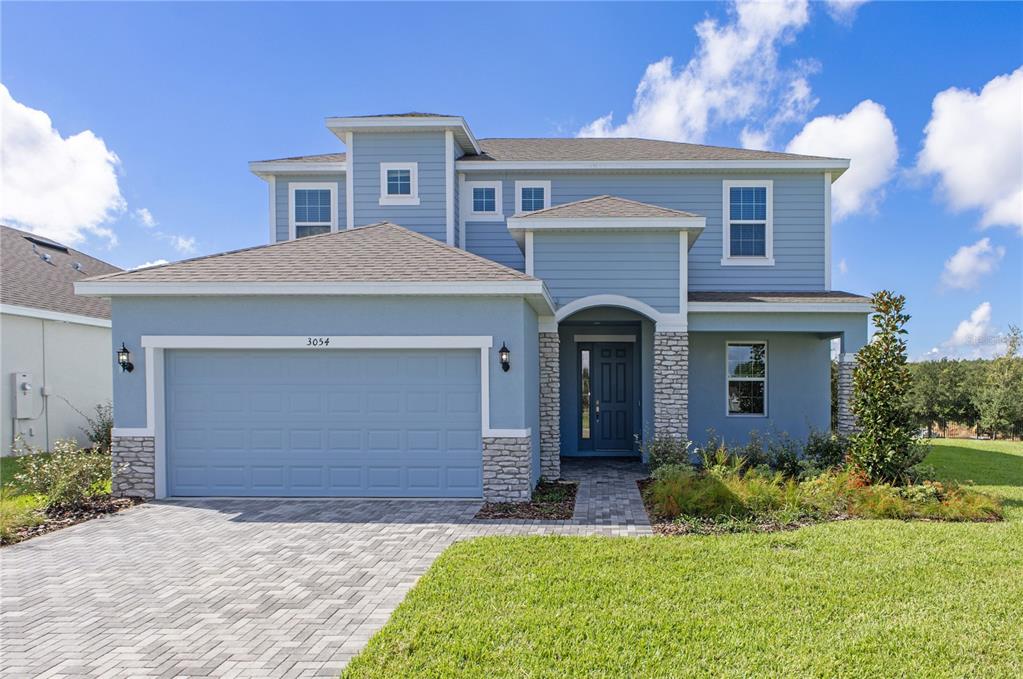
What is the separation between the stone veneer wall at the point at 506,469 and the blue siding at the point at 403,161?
252 inches

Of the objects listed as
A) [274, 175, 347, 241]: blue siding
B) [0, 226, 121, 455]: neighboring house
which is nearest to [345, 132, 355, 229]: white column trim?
[274, 175, 347, 241]: blue siding

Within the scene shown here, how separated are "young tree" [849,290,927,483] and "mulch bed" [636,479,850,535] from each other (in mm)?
1591

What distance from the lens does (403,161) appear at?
13.1m

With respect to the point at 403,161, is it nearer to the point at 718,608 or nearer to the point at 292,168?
the point at 292,168

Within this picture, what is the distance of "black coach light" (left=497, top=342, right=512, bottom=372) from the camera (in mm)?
8109

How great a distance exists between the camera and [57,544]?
650 centimetres

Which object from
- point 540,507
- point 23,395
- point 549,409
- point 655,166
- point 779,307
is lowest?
point 540,507

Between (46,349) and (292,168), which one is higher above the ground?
(292,168)

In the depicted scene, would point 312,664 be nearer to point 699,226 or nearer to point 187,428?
point 187,428

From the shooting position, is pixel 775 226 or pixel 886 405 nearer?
pixel 886 405

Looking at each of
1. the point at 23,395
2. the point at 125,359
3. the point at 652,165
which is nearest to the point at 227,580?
the point at 125,359

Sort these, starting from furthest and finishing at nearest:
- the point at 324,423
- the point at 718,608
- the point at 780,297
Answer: the point at 780,297 → the point at 324,423 → the point at 718,608

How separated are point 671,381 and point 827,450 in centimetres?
310

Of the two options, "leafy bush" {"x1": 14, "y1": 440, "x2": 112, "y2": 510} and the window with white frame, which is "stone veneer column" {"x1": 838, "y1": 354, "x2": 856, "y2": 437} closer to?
the window with white frame
